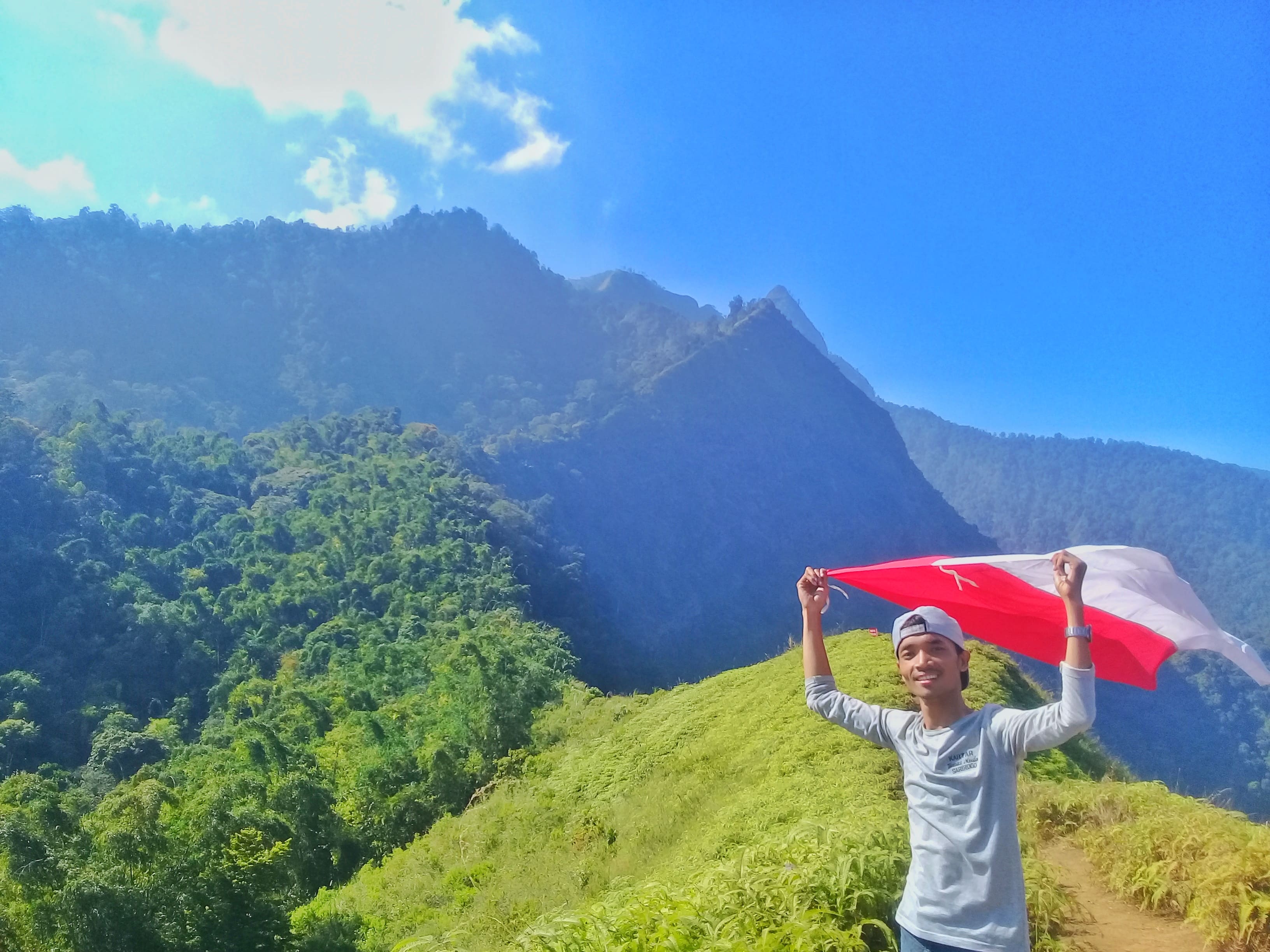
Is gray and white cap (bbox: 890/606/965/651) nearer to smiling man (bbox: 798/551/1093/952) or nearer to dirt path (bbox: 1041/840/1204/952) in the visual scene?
smiling man (bbox: 798/551/1093/952)

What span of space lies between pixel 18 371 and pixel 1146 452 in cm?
17217

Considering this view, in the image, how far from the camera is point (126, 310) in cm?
12294

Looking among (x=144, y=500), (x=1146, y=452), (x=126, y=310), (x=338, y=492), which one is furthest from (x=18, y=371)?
(x=1146, y=452)

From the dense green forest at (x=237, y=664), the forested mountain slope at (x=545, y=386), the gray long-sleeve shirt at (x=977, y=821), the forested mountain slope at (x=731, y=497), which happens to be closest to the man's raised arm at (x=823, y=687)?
the gray long-sleeve shirt at (x=977, y=821)

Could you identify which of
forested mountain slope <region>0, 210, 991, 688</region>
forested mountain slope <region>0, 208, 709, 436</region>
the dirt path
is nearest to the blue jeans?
the dirt path

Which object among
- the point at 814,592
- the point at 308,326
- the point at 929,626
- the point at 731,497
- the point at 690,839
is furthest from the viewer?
the point at 308,326

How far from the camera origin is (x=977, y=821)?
8.47 feet

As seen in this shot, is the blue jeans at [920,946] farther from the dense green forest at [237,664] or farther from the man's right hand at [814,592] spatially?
the dense green forest at [237,664]

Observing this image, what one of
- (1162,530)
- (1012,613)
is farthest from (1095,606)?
(1162,530)

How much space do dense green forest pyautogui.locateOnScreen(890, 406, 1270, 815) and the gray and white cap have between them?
41.8 meters

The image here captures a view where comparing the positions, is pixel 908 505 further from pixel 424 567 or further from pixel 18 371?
pixel 18 371

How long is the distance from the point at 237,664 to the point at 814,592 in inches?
1950

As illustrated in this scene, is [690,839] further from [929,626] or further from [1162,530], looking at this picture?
[1162,530]

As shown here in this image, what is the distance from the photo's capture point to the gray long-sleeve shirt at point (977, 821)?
2.48 metres
